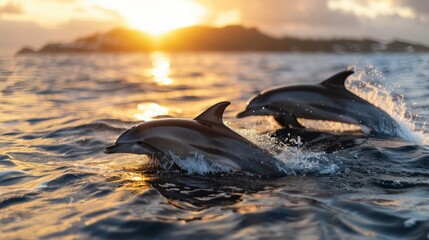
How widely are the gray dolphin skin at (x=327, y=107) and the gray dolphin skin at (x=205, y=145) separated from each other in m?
4.28

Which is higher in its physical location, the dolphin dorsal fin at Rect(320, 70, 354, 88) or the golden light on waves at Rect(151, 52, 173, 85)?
the dolphin dorsal fin at Rect(320, 70, 354, 88)

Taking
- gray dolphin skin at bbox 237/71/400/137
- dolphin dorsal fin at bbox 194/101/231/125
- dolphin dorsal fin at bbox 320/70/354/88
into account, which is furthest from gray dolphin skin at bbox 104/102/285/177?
dolphin dorsal fin at bbox 320/70/354/88

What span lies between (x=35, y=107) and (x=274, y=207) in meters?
13.4

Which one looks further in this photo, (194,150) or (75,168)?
(75,168)

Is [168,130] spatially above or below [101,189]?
above

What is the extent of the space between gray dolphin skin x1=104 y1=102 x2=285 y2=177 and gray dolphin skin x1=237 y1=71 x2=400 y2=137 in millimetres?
4277

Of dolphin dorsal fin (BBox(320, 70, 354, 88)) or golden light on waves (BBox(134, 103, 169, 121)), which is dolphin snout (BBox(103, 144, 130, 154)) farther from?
golden light on waves (BBox(134, 103, 169, 121))

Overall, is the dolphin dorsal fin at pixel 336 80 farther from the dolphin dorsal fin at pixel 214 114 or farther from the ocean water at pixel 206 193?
the dolphin dorsal fin at pixel 214 114

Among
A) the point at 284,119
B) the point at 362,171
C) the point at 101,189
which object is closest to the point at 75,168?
the point at 101,189

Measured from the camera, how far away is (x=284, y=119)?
1244 cm

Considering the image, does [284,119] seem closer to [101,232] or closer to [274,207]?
[274,207]

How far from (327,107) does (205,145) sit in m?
5.16

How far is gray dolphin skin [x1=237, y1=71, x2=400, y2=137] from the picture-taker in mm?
12273

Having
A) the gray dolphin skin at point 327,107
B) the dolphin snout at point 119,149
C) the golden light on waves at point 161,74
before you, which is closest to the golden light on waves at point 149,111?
the gray dolphin skin at point 327,107
